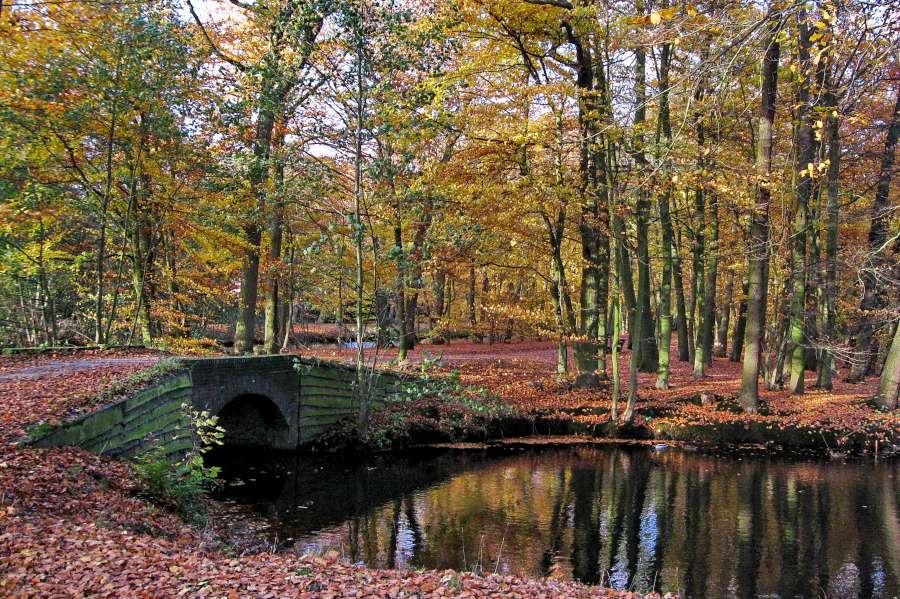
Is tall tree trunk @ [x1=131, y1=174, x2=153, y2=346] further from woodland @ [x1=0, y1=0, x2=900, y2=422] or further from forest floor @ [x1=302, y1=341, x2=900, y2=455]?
forest floor @ [x1=302, y1=341, x2=900, y2=455]

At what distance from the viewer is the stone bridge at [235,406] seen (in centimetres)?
780

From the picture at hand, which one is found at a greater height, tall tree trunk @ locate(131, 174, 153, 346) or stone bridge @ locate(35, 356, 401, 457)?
tall tree trunk @ locate(131, 174, 153, 346)

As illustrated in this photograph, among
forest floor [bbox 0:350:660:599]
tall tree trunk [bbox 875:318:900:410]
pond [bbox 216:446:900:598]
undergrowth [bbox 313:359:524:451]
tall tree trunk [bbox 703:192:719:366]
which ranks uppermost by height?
tall tree trunk [bbox 703:192:719:366]

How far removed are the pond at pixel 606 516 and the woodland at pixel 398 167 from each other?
2.55 meters

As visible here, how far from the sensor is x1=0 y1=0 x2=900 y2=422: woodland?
39.3 feet

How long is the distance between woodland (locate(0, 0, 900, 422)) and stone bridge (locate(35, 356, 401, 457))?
3.94 ft

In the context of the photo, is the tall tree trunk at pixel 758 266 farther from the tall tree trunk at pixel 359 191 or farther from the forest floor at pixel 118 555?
the forest floor at pixel 118 555

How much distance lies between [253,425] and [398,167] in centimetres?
661

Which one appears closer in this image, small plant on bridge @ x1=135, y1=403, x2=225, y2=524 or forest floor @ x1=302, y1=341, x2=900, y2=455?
small plant on bridge @ x1=135, y1=403, x2=225, y2=524

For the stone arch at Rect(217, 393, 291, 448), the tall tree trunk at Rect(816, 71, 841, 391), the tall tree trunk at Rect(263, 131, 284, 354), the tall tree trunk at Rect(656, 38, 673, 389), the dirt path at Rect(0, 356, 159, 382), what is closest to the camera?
the dirt path at Rect(0, 356, 159, 382)

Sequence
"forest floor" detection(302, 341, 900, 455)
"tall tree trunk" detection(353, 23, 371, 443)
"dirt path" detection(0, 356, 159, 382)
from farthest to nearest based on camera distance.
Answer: "forest floor" detection(302, 341, 900, 455) < "tall tree trunk" detection(353, 23, 371, 443) < "dirt path" detection(0, 356, 159, 382)

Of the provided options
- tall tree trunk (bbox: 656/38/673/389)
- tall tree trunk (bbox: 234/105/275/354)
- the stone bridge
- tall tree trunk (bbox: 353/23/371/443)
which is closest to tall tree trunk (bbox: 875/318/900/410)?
tall tree trunk (bbox: 656/38/673/389)

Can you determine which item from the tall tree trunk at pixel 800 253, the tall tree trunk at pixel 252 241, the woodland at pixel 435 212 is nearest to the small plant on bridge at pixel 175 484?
the woodland at pixel 435 212

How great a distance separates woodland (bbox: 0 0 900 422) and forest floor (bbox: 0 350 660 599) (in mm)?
5837
